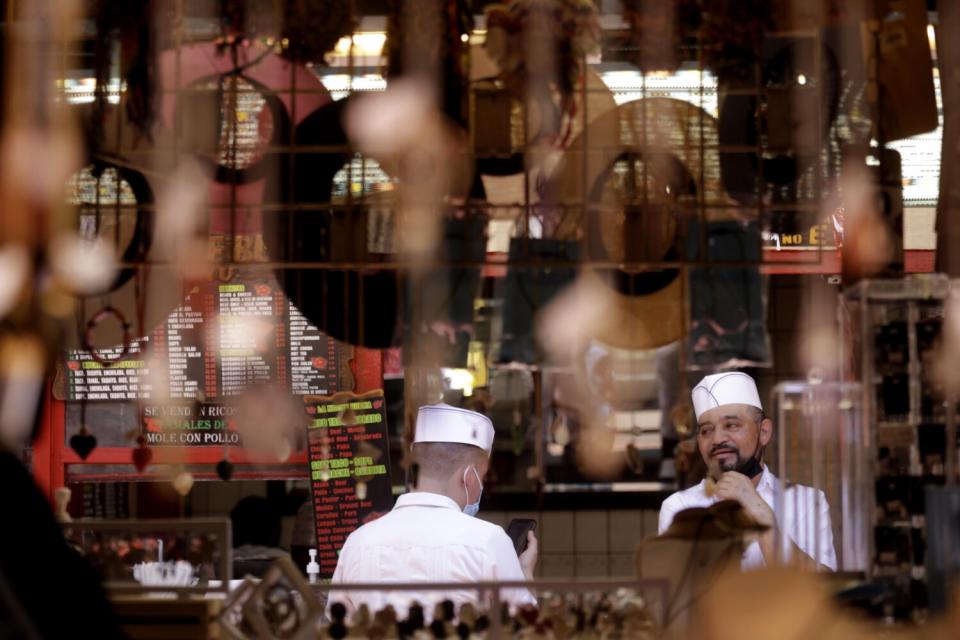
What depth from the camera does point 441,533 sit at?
368 cm

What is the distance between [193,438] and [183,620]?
284 centimetres

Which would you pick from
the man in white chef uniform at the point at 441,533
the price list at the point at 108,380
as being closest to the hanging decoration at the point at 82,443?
the man in white chef uniform at the point at 441,533

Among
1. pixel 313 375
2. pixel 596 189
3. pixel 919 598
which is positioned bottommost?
pixel 919 598

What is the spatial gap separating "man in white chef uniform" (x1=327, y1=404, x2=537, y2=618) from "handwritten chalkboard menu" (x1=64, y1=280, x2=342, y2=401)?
132 cm

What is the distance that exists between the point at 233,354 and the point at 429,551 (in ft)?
6.23

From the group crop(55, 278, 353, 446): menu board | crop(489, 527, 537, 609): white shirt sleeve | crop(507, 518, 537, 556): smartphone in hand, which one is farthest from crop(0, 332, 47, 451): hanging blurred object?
crop(55, 278, 353, 446): menu board

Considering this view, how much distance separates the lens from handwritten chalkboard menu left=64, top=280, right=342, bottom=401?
202 inches

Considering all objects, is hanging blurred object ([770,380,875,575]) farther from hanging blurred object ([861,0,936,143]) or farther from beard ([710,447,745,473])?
beard ([710,447,745,473])

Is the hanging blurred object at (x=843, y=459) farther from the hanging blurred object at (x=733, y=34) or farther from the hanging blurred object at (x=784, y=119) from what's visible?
the hanging blurred object at (x=733, y=34)

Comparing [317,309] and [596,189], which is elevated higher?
[596,189]

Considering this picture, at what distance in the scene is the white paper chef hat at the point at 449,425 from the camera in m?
3.92

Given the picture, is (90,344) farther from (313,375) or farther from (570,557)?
(570,557)

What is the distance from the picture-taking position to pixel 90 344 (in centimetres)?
330

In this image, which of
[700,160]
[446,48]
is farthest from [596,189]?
[446,48]
